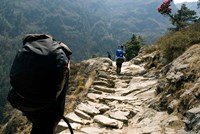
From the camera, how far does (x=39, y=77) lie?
3320 mm

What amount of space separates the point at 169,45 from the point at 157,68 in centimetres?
186

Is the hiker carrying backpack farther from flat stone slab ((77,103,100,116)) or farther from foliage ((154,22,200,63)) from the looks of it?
foliage ((154,22,200,63))

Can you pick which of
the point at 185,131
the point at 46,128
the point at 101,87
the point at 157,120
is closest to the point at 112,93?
the point at 101,87

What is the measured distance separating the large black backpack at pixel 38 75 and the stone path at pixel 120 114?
4008 millimetres

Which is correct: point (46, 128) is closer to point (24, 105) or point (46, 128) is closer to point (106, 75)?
point (24, 105)

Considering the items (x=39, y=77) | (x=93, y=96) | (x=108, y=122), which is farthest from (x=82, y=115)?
(x=39, y=77)

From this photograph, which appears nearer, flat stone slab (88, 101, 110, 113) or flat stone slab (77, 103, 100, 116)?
flat stone slab (77, 103, 100, 116)

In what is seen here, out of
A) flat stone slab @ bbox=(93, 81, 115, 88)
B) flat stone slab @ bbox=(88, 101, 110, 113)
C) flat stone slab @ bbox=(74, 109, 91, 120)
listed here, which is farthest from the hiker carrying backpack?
flat stone slab @ bbox=(93, 81, 115, 88)

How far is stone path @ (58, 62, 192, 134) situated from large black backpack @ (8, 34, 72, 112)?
401cm

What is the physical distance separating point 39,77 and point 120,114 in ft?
21.1

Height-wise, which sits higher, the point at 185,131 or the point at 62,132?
the point at 185,131

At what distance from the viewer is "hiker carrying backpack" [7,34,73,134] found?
3.33 metres

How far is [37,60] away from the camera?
333 cm

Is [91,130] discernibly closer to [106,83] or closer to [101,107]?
[101,107]
